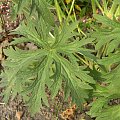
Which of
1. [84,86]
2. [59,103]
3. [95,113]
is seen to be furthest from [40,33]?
[59,103]

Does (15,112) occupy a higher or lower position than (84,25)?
lower

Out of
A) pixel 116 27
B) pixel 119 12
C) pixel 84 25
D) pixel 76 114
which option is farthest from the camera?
pixel 84 25

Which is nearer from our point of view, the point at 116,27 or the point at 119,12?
the point at 116,27

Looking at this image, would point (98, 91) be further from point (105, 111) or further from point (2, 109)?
point (2, 109)

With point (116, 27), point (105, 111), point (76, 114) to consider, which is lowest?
point (76, 114)

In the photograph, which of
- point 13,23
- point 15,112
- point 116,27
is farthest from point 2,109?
point 116,27

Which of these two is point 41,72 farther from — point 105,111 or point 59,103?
point 59,103

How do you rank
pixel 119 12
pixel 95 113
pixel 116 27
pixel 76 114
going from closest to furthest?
pixel 116 27 → pixel 95 113 → pixel 119 12 → pixel 76 114

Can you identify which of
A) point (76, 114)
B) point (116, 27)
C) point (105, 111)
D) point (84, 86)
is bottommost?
point (76, 114)

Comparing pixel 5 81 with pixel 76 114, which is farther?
pixel 76 114
